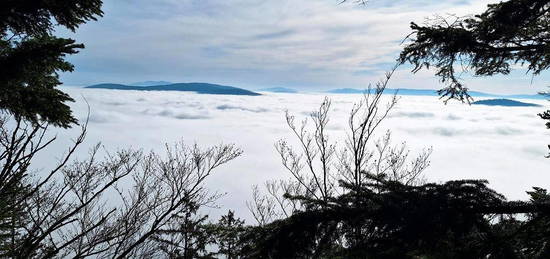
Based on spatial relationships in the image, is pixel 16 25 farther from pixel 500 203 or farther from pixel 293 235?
pixel 500 203

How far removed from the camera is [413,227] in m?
2.64

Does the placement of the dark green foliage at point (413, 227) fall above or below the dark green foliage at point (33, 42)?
below

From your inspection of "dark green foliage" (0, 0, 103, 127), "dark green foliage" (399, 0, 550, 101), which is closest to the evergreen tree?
"dark green foliage" (399, 0, 550, 101)

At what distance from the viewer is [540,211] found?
262 centimetres

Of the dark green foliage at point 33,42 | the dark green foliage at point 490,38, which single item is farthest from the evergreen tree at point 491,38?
the dark green foliage at point 33,42

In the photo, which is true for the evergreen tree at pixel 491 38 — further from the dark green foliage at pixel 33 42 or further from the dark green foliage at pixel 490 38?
the dark green foliage at pixel 33 42

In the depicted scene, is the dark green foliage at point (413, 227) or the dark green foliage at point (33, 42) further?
the dark green foliage at point (33, 42)

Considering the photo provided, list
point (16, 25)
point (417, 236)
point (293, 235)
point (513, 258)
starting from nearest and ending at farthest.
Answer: point (513, 258), point (417, 236), point (293, 235), point (16, 25)

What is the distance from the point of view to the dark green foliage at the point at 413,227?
2535 mm

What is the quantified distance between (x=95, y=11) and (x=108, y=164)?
369 inches

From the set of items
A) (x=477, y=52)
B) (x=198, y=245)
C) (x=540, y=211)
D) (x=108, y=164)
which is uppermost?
(x=477, y=52)

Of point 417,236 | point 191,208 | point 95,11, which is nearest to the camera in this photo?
point 417,236

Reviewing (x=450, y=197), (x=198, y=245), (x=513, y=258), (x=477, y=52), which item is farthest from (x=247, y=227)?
(x=198, y=245)

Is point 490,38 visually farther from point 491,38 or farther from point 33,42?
point 33,42
